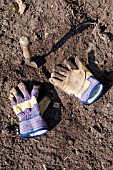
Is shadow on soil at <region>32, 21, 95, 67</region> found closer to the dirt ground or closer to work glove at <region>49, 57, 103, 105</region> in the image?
the dirt ground

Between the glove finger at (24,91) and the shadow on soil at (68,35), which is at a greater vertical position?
the shadow on soil at (68,35)

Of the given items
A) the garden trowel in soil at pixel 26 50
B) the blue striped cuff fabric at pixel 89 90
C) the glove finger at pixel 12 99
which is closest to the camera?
the garden trowel in soil at pixel 26 50

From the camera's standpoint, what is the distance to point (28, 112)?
3619 mm

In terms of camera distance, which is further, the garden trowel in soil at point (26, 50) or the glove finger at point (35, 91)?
the glove finger at point (35, 91)

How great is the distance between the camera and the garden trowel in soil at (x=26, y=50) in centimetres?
339

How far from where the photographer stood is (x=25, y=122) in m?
3.57

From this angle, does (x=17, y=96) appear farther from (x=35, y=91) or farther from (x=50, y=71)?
(x=50, y=71)

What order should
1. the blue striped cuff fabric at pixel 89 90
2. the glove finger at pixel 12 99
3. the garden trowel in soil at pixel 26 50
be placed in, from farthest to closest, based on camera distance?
the glove finger at pixel 12 99
the blue striped cuff fabric at pixel 89 90
the garden trowel in soil at pixel 26 50

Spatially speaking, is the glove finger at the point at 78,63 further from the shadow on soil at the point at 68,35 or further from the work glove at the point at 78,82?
the shadow on soil at the point at 68,35

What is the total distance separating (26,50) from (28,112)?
561 millimetres

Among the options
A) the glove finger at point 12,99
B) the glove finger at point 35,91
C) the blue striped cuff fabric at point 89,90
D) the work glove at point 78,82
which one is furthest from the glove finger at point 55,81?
the glove finger at point 12,99

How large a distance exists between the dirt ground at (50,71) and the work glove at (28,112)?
78 millimetres

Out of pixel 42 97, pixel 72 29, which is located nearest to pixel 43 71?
pixel 42 97

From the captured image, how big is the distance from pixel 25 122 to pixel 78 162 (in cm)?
60
